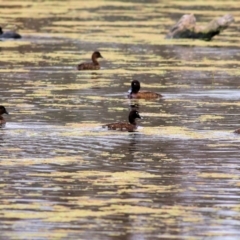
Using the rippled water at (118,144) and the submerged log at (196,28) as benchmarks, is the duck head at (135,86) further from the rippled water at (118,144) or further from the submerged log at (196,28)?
the submerged log at (196,28)

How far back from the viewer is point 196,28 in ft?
123

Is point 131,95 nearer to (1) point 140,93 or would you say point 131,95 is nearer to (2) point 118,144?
(1) point 140,93

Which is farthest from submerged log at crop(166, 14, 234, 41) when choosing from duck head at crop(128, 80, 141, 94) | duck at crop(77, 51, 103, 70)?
duck head at crop(128, 80, 141, 94)

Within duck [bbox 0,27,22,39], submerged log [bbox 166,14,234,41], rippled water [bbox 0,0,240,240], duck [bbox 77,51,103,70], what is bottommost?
rippled water [bbox 0,0,240,240]

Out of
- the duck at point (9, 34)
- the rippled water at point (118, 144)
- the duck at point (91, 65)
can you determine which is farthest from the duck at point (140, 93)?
the duck at point (9, 34)

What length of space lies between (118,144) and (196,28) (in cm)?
2120

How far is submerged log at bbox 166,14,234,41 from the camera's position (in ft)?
120

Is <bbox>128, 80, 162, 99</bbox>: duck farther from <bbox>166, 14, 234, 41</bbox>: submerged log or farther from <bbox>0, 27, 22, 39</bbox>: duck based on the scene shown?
<bbox>166, 14, 234, 41</bbox>: submerged log

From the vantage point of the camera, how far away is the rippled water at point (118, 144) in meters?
11.6

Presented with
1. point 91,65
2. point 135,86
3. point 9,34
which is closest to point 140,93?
point 135,86

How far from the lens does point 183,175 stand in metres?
14.1

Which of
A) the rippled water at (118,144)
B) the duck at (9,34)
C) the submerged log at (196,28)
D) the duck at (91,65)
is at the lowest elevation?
the rippled water at (118,144)

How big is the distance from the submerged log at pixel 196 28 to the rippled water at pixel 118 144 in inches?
40.8

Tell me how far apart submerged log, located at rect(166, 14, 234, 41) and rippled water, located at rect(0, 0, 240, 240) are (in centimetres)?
104
